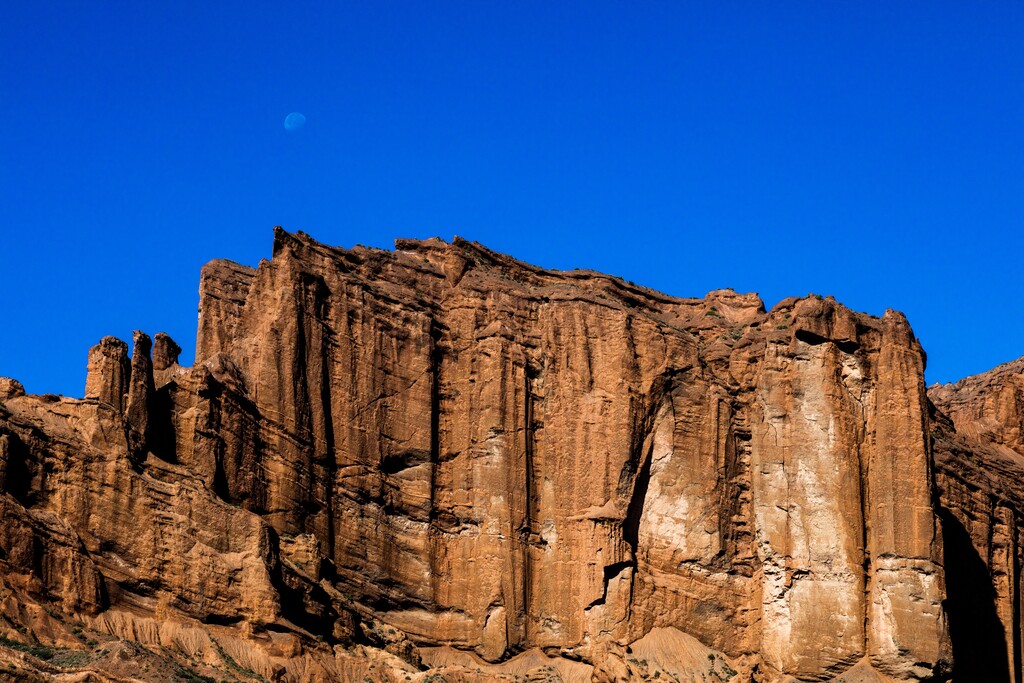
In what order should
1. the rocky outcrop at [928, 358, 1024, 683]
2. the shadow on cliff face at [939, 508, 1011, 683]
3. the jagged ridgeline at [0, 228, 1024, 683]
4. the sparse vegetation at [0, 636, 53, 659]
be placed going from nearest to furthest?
the sparse vegetation at [0, 636, 53, 659], the jagged ridgeline at [0, 228, 1024, 683], the shadow on cliff face at [939, 508, 1011, 683], the rocky outcrop at [928, 358, 1024, 683]

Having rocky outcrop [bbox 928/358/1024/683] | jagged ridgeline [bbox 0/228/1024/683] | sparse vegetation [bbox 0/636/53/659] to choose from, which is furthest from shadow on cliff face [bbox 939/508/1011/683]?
sparse vegetation [bbox 0/636/53/659]

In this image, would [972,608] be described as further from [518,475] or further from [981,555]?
[518,475]

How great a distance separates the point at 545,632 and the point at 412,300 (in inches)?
558

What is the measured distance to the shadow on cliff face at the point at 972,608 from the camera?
3797 inches

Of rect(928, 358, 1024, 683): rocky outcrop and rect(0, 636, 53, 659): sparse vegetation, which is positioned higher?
rect(928, 358, 1024, 683): rocky outcrop

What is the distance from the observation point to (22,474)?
7575cm

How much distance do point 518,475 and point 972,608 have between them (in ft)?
73.9

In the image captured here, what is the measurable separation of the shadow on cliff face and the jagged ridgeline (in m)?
0.45

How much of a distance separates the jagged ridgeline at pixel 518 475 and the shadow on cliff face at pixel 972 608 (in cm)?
45

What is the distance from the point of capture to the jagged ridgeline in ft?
261

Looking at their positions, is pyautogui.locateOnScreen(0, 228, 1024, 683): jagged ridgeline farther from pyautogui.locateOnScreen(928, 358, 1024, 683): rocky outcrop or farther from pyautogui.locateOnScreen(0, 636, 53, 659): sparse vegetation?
pyautogui.locateOnScreen(0, 636, 53, 659): sparse vegetation

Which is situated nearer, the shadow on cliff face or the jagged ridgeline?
the jagged ridgeline

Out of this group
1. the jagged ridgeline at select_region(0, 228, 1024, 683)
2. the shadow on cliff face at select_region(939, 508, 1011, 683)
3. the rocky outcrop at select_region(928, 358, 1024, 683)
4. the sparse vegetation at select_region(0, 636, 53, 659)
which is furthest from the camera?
the rocky outcrop at select_region(928, 358, 1024, 683)

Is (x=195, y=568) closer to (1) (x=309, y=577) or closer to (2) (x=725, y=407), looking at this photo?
(1) (x=309, y=577)
